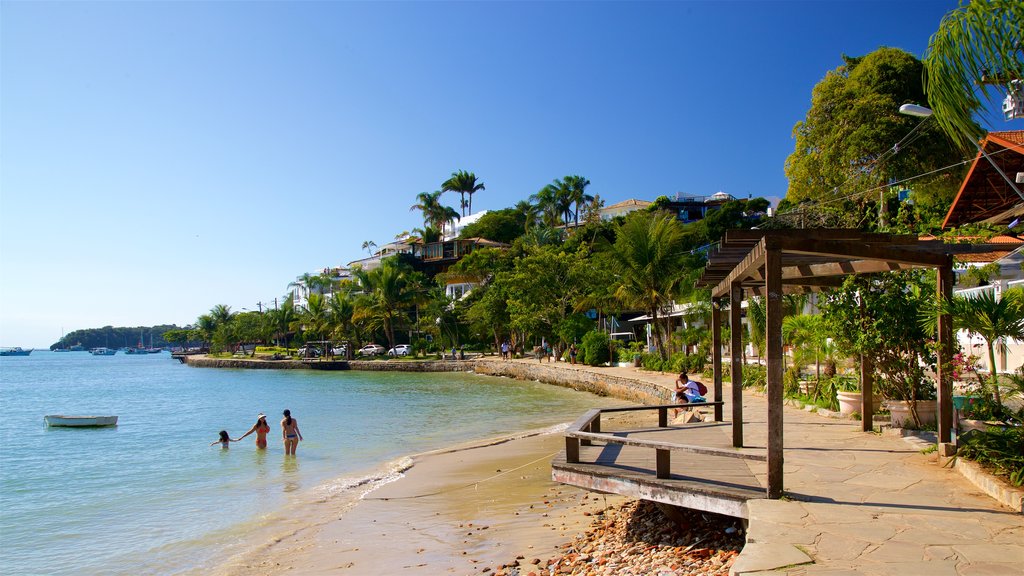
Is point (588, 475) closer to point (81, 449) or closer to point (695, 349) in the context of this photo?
point (81, 449)

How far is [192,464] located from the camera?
16.6 m

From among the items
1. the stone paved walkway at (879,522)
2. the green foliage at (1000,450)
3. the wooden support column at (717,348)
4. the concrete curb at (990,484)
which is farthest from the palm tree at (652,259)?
the concrete curb at (990,484)

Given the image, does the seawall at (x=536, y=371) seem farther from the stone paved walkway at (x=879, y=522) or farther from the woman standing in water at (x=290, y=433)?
the stone paved walkway at (x=879, y=522)

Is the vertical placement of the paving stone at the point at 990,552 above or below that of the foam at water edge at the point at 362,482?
above

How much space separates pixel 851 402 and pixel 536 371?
29683 millimetres

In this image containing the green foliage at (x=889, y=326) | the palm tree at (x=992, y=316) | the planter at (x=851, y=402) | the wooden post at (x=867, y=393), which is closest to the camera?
the palm tree at (x=992, y=316)

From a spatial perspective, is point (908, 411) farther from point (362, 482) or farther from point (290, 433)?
point (290, 433)

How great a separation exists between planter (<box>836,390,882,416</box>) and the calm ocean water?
8.80m

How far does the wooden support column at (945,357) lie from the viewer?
24.5 feet

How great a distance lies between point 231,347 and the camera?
104 m

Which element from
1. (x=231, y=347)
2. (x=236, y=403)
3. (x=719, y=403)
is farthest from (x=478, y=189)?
(x=719, y=403)

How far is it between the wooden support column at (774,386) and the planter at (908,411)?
4649 millimetres

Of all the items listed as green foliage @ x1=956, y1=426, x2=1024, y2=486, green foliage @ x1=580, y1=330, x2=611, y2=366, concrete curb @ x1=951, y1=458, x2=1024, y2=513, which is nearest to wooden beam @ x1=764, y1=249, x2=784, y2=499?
concrete curb @ x1=951, y1=458, x2=1024, y2=513

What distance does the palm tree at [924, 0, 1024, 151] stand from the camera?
499 cm
